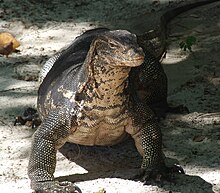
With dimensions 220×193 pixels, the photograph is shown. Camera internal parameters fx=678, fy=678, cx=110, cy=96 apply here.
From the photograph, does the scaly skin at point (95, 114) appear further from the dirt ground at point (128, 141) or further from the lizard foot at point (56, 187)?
the dirt ground at point (128, 141)

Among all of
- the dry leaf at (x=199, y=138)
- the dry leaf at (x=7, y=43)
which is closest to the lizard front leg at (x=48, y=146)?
the dry leaf at (x=199, y=138)

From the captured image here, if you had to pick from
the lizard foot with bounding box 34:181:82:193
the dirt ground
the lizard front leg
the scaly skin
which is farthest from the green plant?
the lizard foot with bounding box 34:181:82:193

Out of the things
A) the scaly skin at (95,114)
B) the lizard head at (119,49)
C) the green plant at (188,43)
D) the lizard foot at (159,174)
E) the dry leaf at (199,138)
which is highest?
the lizard head at (119,49)

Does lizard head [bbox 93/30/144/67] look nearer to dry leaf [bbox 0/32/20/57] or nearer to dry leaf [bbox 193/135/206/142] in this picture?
dry leaf [bbox 193/135/206/142]

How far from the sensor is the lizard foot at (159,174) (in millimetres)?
5242

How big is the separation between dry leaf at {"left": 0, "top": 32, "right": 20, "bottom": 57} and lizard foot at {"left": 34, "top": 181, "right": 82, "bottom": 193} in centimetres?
325

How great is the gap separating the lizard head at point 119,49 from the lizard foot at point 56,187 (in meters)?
0.97

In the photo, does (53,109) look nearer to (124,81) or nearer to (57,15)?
(124,81)

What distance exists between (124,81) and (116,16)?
4.60 metres

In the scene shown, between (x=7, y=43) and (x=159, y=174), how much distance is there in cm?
360

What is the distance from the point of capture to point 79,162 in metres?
5.72

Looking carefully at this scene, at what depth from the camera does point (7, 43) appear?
8.22 metres

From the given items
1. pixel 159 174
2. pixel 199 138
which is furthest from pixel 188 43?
pixel 159 174

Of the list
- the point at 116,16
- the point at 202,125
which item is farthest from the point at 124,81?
the point at 116,16
